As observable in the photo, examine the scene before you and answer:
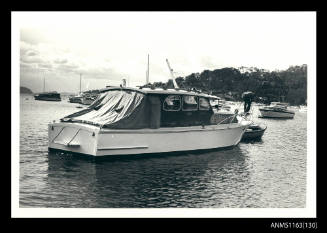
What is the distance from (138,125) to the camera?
19266 mm

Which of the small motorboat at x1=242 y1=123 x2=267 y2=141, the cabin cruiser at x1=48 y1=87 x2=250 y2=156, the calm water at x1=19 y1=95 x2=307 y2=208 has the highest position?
the cabin cruiser at x1=48 y1=87 x2=250 y2=156

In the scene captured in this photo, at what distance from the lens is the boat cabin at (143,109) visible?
19156mm

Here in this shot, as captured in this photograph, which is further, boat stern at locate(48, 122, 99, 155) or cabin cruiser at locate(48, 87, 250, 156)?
cabin cruiser at locate(48, 87, 250, 156)

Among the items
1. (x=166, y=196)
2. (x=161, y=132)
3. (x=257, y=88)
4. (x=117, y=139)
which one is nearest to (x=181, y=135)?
(x=161, y=132)

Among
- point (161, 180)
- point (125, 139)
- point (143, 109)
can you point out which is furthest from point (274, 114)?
point (161, 180)

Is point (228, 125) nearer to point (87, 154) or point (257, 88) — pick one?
point (87, 154)

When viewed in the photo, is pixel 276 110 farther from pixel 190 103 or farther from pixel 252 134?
pixel 190 103

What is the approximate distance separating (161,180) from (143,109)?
A: 14.7ft

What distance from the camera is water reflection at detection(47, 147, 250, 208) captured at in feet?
45.8

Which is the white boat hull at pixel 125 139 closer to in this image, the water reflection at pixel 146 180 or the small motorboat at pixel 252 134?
the water reflection at pixel 146 180

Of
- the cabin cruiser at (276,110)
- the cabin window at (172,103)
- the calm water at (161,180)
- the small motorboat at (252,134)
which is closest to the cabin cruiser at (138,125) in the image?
the cabin window at (172,103)

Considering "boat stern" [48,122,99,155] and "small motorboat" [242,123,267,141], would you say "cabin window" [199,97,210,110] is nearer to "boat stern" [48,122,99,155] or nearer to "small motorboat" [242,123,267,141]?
"boat stern" [48,122,99,155]

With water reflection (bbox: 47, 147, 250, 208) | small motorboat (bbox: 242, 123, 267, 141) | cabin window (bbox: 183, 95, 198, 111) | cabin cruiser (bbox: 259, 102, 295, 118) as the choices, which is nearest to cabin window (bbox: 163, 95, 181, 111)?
cabin window (bbox: 183, 95, 198, 111)

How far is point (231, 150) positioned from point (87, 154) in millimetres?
9684
